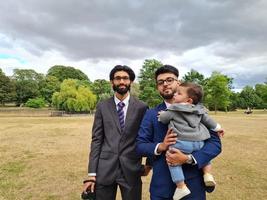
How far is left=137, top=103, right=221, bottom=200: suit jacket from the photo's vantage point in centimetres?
259

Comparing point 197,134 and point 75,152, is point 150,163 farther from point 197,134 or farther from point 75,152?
point 75,152

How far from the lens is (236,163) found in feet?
30.5

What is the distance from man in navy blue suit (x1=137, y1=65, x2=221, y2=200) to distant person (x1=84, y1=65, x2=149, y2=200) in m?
0.49

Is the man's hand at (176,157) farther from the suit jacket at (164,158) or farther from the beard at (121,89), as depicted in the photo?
the beard at (121,89)

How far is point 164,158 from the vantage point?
8.81 feet

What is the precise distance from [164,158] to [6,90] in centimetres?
7199

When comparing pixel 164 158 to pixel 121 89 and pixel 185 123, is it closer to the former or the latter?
pixel 185 123

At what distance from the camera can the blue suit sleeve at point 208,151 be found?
2543mm

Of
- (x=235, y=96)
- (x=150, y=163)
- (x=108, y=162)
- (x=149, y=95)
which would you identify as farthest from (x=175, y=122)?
Answer: (x=235, y=96)

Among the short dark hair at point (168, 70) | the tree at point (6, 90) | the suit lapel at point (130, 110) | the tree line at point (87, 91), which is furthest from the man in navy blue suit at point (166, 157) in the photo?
the tree at point (6, 90)

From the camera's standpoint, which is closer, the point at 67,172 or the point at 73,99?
the point at 67,172

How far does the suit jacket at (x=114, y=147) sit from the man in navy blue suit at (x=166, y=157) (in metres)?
0.48

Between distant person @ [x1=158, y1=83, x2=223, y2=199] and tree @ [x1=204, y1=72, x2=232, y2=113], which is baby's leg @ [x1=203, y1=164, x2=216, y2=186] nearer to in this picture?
distant person @ [x1=158, y1=83, x2=223, y2=199]

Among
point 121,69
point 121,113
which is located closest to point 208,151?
point 121,113
